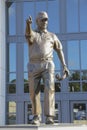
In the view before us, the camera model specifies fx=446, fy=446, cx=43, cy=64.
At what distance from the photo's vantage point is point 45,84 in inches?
297

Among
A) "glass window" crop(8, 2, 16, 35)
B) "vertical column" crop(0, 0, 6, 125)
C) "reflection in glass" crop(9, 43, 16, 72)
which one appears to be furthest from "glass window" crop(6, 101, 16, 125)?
"glass window" crop(8, 2, 16, 35)

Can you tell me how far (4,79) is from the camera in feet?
103

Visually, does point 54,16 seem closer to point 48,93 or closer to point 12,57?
point 12,57

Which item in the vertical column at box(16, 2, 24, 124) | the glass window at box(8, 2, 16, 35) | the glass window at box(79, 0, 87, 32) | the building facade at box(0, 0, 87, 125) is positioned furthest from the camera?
the glass window at box(8, 2, 16, 35)

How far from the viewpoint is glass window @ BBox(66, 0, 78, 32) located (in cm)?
→ 3125

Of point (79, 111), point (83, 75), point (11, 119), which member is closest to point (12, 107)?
point (11, 119)

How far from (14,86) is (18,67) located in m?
1.38

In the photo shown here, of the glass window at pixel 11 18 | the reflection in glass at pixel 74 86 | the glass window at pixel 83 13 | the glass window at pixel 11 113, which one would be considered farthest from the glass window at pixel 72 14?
the glass window at pixel 11 113

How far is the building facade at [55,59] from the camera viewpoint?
30.3 m

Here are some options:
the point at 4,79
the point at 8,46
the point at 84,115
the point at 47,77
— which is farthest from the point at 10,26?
the point at 47,77

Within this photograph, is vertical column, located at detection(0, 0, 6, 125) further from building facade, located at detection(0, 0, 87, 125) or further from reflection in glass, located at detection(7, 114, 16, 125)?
reflection in glass, located at detection(7, 114, 16, 125)

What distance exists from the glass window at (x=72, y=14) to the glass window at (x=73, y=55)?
1019 mm

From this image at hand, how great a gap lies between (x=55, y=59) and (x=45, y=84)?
903 inches

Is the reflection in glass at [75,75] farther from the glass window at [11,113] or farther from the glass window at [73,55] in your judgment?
the glass window at [11,113]
